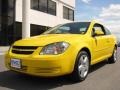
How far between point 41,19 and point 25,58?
80.8 feet

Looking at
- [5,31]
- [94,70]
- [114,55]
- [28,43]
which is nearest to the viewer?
[28,43]

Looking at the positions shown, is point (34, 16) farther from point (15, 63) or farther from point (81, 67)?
point (15, 63)

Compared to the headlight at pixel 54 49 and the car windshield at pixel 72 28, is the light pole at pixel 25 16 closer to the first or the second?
the car windshield at pixel 72 28

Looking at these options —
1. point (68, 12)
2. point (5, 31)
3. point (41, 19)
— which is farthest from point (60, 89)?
point (68, 12)

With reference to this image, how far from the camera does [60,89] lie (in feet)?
18.5

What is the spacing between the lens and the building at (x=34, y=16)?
935 inches

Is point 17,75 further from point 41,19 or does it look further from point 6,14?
point 41,19

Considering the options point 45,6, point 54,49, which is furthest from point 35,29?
point 54,49

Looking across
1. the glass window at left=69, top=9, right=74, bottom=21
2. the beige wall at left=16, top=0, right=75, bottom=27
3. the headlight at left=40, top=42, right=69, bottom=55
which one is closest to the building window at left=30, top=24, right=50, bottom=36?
the beige wall at left=16, top=0, right=75, bottom=27

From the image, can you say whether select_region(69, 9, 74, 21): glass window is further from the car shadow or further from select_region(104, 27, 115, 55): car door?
the car shadow

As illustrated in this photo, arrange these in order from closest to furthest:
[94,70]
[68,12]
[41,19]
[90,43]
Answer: [90,43]
[94,70]
[41,19]
[68,12]

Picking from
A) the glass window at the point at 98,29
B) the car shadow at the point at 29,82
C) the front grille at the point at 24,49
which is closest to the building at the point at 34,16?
the glass window at the point at 98,29

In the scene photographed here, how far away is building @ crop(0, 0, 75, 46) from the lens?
77.9ft

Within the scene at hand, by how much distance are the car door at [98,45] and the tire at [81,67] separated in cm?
53
